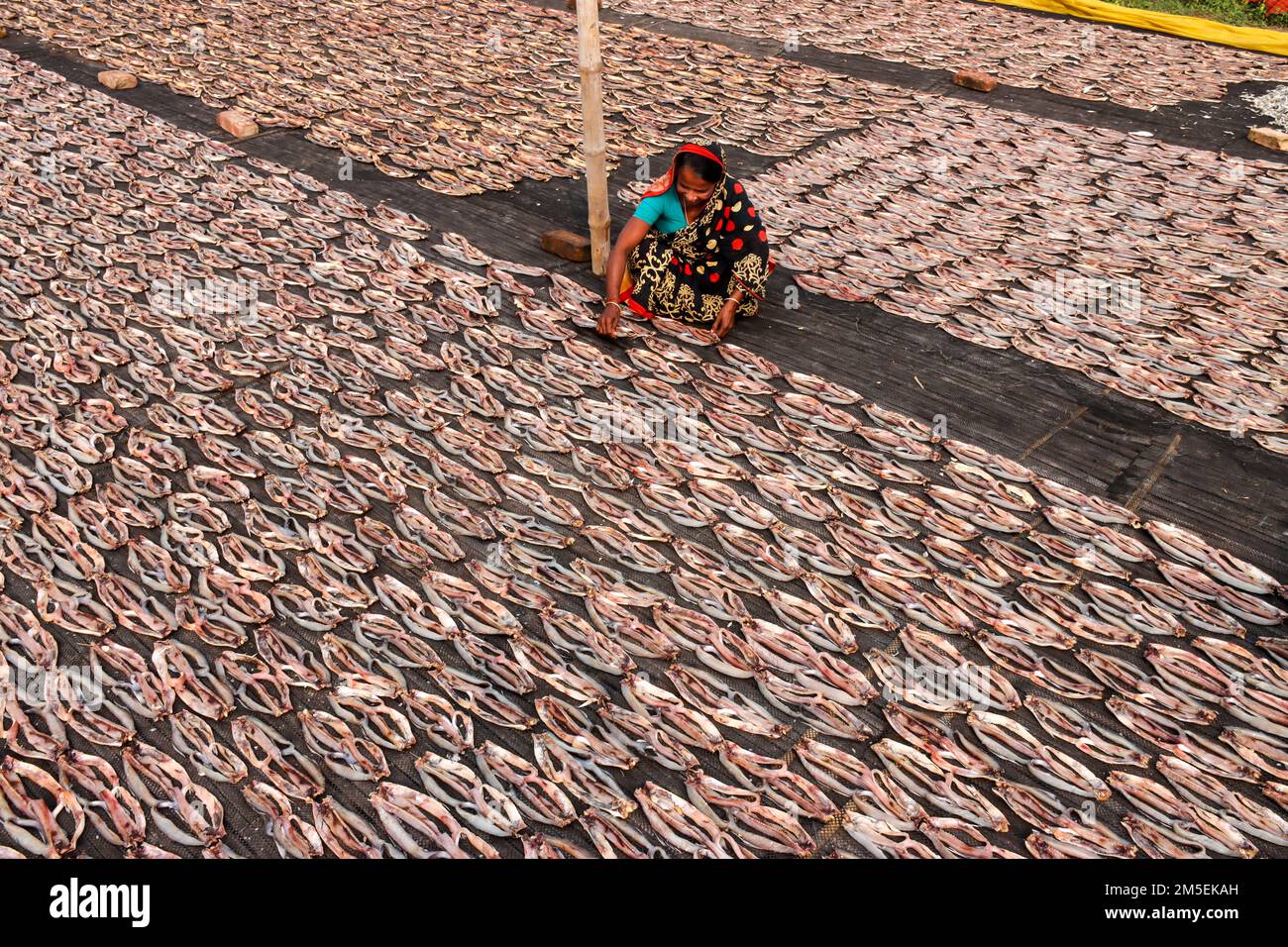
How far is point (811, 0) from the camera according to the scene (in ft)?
33.7

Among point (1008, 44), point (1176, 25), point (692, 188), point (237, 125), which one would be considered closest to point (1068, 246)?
point (692, 188)

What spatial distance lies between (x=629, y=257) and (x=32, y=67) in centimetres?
616

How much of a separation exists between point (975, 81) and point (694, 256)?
14.3 feet

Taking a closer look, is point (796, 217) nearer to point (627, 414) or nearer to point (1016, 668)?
point (627, 414)

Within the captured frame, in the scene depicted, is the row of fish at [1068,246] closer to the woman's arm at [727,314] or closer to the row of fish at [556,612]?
the woman's arm at [727,314]

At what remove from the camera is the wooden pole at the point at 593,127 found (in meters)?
4.87

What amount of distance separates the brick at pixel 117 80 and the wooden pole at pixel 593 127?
4.50 m

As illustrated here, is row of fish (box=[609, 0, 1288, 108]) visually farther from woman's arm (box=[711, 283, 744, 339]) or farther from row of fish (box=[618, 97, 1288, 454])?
woman's arm (box=[711, 283, 744, 339])

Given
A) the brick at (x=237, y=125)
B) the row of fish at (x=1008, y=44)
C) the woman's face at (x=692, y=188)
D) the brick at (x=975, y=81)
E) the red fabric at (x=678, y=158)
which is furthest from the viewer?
the row of fish at (x=1008, y=44)

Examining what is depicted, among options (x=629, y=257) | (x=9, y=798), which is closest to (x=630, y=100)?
(x=629, y=257)

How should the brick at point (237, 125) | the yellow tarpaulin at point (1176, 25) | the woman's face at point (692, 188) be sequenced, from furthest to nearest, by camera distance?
the yellow tarpaulin at point (1176, 25)
the brick at point (237, 125)
the woman's face at point (692, 188)

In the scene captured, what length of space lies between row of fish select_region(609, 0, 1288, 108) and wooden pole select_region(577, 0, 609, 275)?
179 inches

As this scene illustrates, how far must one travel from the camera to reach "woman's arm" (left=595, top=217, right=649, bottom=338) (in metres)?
4.80

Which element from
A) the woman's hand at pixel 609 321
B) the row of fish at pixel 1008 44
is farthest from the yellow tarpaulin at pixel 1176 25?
the woman's hand at pixel 609 321
